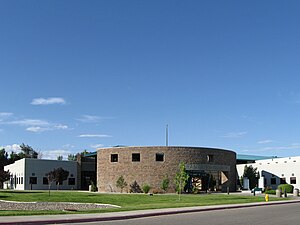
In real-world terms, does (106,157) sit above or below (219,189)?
above

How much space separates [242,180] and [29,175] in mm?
33147

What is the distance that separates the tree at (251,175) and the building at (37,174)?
91.9 ft

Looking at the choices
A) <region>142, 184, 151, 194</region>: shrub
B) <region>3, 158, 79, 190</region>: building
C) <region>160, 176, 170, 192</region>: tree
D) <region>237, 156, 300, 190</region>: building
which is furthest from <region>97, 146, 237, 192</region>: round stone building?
<region>3, 158, 79, 190</region>: building

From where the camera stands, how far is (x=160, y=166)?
57469 millimetres

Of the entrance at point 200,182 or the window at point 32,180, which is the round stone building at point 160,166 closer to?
the entrance at point 200,182

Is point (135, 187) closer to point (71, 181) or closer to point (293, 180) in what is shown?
point (71, 181)

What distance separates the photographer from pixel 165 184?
184ft

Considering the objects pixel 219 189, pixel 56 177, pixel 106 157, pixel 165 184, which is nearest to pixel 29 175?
pixel 56 177

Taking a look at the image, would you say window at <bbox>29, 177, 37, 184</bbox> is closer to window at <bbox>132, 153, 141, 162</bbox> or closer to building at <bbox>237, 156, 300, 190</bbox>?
window at <bbox>132, 153, 141, 162</bbox>

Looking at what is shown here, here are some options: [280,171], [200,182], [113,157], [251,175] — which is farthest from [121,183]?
[280,171]

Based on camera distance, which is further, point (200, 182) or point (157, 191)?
point (200, 182)

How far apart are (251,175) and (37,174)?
33.7 m

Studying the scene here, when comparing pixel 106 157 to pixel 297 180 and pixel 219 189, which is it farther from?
pixel 297 180

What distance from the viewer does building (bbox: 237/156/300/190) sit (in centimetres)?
6494
